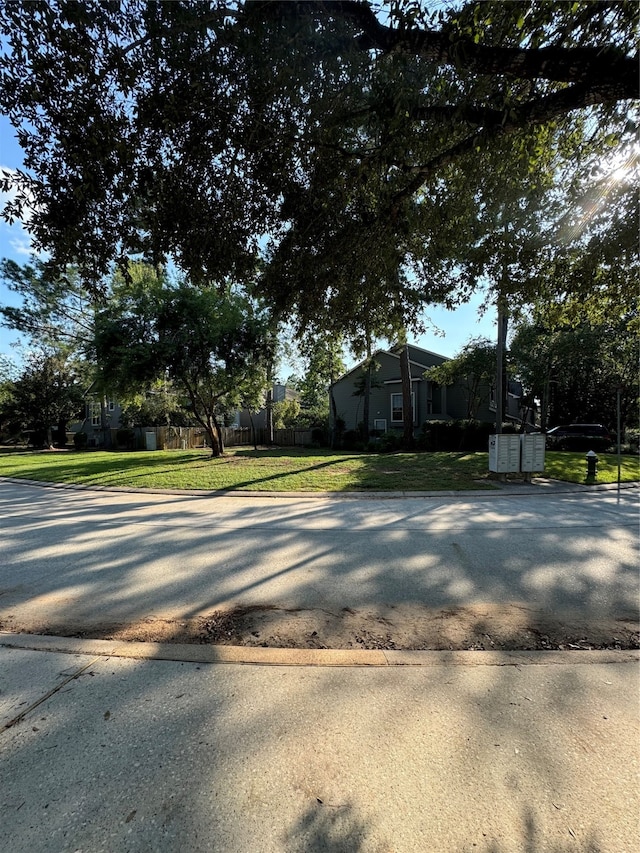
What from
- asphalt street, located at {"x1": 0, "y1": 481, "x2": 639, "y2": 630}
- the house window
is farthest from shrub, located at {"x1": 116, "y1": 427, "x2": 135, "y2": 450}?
asphalt street, located at {"x1": 0, "y1": 481, "x2": 639, "y2": 630}

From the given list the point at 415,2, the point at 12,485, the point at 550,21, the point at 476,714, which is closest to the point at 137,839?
the point at 476,714

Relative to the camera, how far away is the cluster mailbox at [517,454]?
Result: 11.4 meters

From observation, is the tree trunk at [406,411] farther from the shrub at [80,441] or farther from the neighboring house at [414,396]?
the shrub at [80,441]

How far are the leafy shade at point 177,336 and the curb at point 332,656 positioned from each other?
45.1 ft

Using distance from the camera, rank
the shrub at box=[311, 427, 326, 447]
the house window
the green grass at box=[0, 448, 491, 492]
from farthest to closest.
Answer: the shrub at box=[311, 427, 326, 447]
the house window
the green grass at box=[0, 448, 491, 492]

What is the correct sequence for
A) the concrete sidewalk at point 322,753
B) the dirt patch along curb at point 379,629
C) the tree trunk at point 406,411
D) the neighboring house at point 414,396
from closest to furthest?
the concrete sidewalk at point 322,753 < the dirt patch along curb at point 379,629 < the tree trunk at point 406,411 < the neighboring house at point 414,396

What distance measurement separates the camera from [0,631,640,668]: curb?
2.81m

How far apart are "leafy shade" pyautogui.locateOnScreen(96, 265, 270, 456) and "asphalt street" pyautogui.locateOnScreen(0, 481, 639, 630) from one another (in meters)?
8.11

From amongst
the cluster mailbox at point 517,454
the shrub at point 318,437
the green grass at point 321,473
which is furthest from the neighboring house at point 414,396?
the cluster mailbox at point 517,454

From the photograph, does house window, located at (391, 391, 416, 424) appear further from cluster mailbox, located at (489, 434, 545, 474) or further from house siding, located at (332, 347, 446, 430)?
cluster mailbox, located at (489, 434, 545, 474)

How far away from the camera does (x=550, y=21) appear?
3037 mm

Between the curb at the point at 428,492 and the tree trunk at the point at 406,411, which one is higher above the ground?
the tree trunk at the point at 406,411

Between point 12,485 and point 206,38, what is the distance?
14205 millimetres

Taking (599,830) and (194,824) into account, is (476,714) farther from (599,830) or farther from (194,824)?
(194,824)
